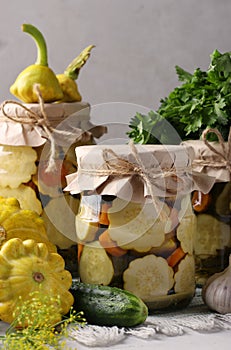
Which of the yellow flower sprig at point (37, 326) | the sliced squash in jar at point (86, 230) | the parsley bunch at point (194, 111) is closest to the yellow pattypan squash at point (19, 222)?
the sliced squash in jar at point (86, 230)

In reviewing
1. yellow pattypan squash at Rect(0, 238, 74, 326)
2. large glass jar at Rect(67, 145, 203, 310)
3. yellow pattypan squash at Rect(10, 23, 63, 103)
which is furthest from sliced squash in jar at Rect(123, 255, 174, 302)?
yellow pattypan squash at Rect(10, 23, 63, 103)

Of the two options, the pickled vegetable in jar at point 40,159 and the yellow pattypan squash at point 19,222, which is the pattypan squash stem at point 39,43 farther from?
the yellow pattypan squash at point 19,222

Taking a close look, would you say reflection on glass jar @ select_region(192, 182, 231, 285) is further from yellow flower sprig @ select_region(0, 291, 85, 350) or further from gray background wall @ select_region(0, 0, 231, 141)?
gray background wall @ select_region(0, 0, 231, 141)

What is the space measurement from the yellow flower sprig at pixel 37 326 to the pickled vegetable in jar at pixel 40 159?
1.04ft

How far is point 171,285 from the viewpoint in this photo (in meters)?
1.25

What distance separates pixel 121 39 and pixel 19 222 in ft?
2.59

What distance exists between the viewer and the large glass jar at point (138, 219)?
1195mm

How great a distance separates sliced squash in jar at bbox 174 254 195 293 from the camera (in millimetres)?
1257

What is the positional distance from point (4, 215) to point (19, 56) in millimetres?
685

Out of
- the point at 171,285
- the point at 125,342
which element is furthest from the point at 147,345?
the point at 171,285

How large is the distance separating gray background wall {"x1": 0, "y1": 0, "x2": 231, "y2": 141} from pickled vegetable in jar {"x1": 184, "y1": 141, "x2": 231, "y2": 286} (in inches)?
22.5

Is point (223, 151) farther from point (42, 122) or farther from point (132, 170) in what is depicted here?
point (42, 122)

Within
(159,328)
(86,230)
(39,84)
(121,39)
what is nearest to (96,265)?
(86,230)

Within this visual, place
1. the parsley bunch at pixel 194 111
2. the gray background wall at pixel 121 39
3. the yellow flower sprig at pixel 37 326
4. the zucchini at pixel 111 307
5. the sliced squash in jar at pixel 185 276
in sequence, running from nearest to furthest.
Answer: the yellow flower sprig at pixel 37 326
the zucchini at pixel 111 307
the sliced squash in jar at pixel 185 276
the parsley bunch at pixel 194 111
the gray background wall at pixel 121 39
